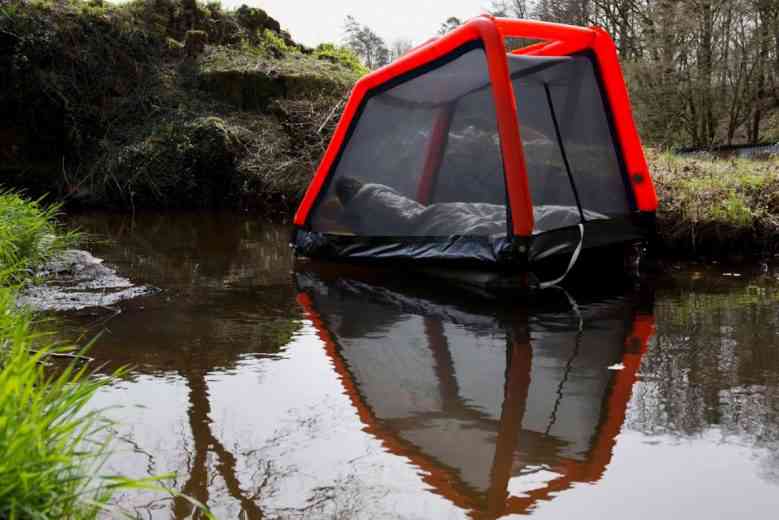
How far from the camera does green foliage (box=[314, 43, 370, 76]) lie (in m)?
11.3

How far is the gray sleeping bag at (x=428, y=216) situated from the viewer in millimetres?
3939

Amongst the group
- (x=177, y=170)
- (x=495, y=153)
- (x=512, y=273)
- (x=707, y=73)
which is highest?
(x=707, y=73)

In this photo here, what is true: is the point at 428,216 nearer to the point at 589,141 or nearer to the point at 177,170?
the point at 589,141

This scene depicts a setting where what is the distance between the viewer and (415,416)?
2.26m

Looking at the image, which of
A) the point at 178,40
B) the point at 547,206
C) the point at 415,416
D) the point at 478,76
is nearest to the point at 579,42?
the point at 478,76

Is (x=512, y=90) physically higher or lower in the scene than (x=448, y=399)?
higher

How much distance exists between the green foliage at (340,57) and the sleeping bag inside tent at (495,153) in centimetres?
661

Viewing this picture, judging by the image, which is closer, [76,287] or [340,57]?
[76,287]

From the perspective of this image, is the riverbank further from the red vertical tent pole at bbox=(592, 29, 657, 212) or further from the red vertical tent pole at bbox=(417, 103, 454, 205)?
the red vertical tent pole at bbox=(592, 29, 657, 212)

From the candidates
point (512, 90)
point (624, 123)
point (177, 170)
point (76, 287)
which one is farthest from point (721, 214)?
point (177, 170)

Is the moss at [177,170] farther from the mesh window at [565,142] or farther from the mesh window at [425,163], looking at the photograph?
the mesh window at [565,142]

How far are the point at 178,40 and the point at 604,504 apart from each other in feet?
33.8

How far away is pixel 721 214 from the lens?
4500 mm

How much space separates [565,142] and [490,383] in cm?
207
